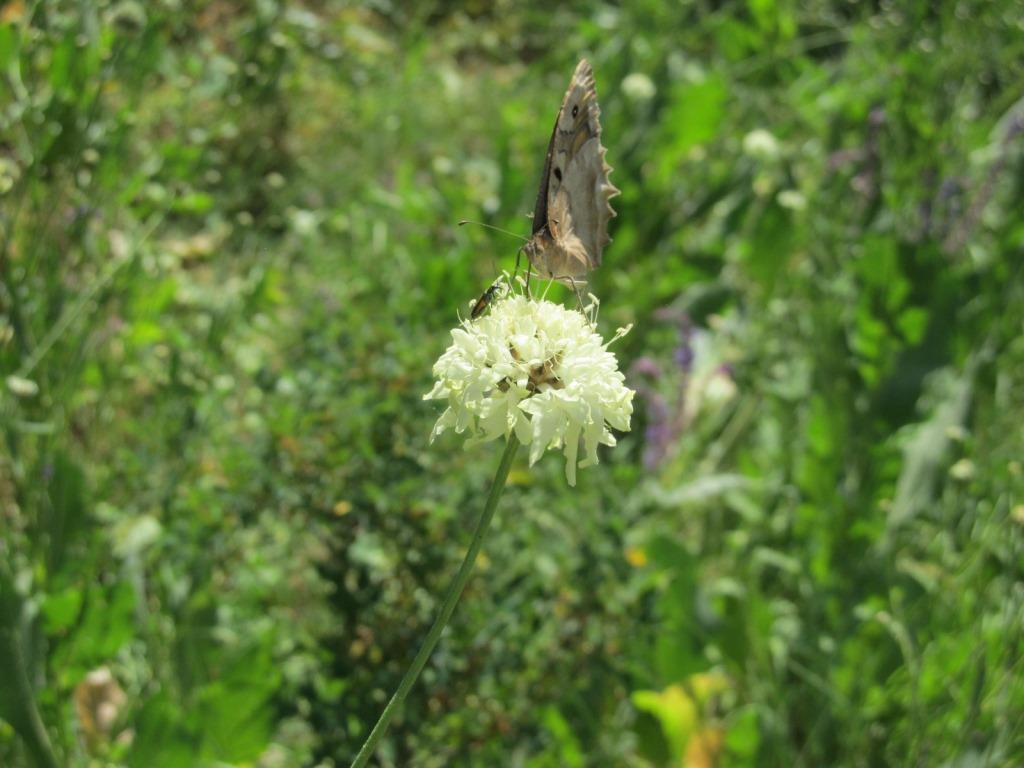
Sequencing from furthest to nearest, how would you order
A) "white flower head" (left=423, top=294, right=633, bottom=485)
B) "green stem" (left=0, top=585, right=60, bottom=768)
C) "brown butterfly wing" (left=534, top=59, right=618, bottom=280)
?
"green stem" (left=0, top=585, right=60, bottom=768) → "brown butterfly wing" (left=534, top=59, right=618, bottom=280) → "white flower head" (left=423, top=294, right=633, bottom=485)

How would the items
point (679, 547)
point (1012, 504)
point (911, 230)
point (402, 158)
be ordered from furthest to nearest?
point (402, 158) < point (911, 230) < point (679, 547) < point (1012, 504)

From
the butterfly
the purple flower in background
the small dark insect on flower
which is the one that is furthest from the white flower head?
the purple flower in background

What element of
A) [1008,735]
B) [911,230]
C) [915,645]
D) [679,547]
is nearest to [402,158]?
[911,230]

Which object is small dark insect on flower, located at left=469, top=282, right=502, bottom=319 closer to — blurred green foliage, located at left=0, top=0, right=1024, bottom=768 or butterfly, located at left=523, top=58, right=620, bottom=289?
butterfly, located at left=523, top=58, right=620, bottom=289

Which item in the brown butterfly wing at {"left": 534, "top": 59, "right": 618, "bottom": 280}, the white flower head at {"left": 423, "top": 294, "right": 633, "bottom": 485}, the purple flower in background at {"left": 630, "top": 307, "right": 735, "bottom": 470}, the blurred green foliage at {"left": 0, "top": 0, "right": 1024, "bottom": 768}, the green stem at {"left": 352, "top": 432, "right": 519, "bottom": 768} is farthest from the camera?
the purple flower in background at {"left": 630, "top": 307, "right": 735, "bottom": 470}

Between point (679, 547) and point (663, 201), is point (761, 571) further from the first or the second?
point (663, 201)

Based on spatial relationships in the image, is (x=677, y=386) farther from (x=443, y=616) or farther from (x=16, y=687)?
(x=443, y=616)

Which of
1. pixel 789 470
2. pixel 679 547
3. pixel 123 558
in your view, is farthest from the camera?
pixel 789 470
